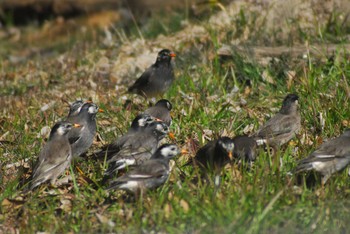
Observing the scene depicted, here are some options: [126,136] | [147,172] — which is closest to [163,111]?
[126,136]

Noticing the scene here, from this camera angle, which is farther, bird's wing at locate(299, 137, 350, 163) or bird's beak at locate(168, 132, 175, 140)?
bird's beak at locate(168, 132, 175, 140)

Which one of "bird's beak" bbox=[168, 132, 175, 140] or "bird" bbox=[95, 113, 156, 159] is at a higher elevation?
"bird" bbox=[95, 113, 156, 159]

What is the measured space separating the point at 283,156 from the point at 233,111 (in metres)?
1.79

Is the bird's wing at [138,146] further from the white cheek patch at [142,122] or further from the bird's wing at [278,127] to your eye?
the bird's wing at [278,127]

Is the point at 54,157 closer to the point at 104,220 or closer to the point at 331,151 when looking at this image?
the point at 104,220

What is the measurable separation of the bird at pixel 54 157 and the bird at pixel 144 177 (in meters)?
0.99

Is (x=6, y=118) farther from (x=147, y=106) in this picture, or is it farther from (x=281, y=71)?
(x=281, y=71)

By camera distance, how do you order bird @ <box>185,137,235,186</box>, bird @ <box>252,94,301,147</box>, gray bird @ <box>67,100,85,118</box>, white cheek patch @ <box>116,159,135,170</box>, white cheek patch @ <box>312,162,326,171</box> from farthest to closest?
gray bird @ <box>67,100,85,118</box>, bird @ <box>252,94,301,147</box>, white cheek patch @ <box>116,159,135,170</box>, bird @ <box>185,137,235,186</box>, white cheek patch @ <box>312,162,326,171</box>

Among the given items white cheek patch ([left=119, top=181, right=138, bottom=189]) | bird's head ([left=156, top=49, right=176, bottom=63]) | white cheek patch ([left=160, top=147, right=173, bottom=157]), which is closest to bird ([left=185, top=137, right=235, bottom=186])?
white cheek patch ([left=160, top=147, right=173, bottom=157])

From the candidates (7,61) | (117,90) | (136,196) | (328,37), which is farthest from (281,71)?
(7,61)

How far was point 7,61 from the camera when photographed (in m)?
16.1

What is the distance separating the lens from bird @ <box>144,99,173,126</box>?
929 centimetres

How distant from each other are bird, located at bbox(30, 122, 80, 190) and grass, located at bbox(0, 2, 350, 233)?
17 cm

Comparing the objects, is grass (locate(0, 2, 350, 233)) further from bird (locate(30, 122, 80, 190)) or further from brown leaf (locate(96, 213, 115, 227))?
bird (locate(30, 122, 80, 190))
